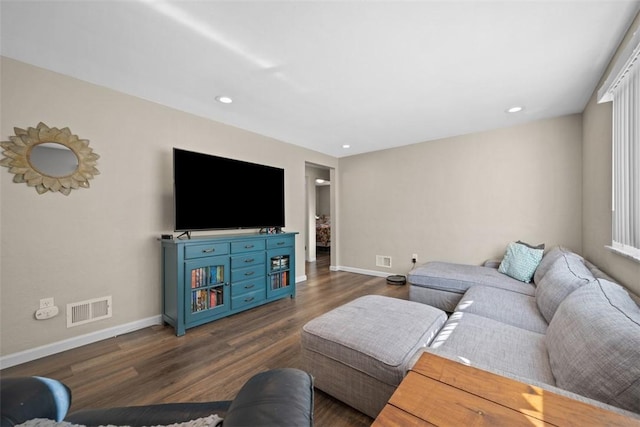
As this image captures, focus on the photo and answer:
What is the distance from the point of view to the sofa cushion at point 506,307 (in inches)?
70.7

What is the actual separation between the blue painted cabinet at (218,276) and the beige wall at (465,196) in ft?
6.72

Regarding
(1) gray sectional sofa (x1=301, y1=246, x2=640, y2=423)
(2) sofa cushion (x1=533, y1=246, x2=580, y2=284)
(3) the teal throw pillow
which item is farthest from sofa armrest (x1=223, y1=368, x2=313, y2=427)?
(3) the teal throw pillow

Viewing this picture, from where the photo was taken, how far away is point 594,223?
2.45 meters

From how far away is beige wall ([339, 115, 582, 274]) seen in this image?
121 inches

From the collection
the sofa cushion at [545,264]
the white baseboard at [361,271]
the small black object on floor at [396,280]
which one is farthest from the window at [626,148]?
the white baseboard at [361,271]

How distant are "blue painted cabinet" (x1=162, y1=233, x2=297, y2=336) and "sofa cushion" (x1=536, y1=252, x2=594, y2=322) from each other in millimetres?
2684

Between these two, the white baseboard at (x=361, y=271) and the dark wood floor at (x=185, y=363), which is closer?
the dark wood floor at (x=185, y=363)

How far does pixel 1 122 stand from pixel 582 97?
513cm

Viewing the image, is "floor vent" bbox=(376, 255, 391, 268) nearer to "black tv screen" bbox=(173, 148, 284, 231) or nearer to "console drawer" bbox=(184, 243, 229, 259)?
"black tv screen" bbox=(173, 148, 284, 231)

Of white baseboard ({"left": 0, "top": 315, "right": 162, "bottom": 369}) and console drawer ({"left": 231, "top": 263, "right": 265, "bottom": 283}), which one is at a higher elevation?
console drawer ({"left": 231, "top": 263, "right": 265, "bottom": 283})

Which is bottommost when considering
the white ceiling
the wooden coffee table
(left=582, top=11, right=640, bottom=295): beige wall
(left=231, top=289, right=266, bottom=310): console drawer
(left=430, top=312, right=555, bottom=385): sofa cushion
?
(left=231, top=289, right=266, bottom=310): console drawer

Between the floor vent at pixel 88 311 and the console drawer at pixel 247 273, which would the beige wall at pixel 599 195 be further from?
the floor vent at pixel 88 311

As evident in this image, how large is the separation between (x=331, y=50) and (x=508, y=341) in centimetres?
220

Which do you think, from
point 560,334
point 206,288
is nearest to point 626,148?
point 560,334
